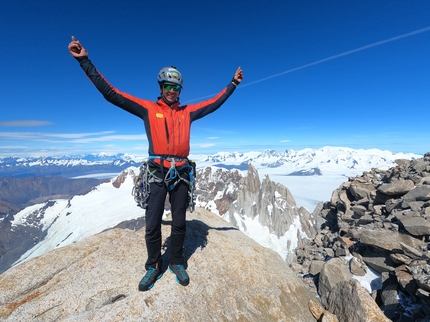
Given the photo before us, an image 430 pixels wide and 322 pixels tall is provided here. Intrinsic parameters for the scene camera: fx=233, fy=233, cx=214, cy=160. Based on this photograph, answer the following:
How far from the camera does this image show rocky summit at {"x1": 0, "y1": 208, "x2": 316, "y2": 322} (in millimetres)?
6480

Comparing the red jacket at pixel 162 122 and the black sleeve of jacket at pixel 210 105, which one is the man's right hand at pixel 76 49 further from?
the black sleeve of jacket at pixel 210 105

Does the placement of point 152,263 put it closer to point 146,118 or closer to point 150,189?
point 150,189

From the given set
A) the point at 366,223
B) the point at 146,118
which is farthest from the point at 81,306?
the point at 366,223

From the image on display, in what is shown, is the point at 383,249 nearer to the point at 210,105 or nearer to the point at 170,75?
the point at 210,105

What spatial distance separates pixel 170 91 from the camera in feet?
25.4

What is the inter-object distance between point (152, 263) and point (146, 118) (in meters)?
4.80

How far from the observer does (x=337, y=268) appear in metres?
11.5

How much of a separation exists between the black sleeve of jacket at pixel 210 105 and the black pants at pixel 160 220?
2514 millimetres

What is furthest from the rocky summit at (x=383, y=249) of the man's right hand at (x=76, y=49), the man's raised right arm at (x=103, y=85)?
the man's right hand at (x=76, y=49)

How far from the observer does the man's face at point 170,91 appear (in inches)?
303

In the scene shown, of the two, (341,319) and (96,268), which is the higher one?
(96,268)

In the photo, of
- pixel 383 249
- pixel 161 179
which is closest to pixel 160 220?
pixel 161 179

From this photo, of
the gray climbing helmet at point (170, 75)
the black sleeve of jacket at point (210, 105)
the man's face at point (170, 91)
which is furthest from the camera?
the black sleeve of jacket at point (210, 105)

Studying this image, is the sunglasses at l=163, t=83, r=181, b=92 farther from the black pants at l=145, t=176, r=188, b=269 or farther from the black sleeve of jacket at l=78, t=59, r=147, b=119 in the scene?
the black pants at l=145, t=176, r=188, b=269
